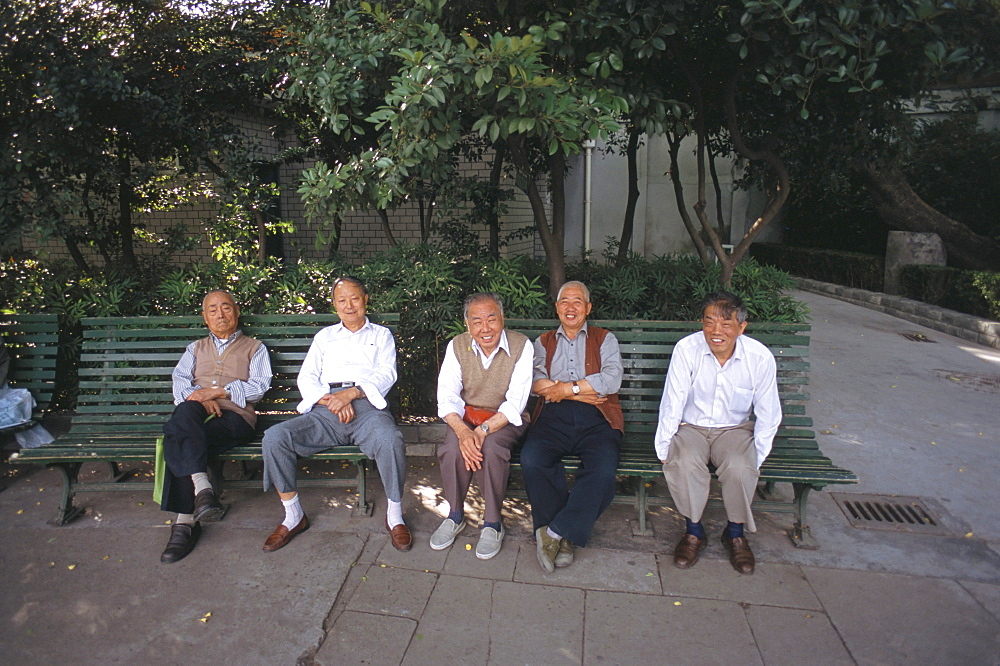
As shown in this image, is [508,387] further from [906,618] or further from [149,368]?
[149,368]

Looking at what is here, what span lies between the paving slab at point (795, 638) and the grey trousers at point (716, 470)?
0.45 metres

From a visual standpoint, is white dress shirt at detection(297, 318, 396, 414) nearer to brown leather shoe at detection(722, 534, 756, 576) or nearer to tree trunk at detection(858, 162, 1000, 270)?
brown leather shoe at detection(722, 534, 756, 576)

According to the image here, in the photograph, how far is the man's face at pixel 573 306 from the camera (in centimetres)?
407

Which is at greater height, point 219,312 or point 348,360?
point 219,312

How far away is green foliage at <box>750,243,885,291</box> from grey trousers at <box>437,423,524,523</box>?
890 cm

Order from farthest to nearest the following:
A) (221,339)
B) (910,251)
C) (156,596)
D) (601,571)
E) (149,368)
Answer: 1. (910,251)
2. (149,368)
3. (221,339)
4. (601,571)
5. (156,596)

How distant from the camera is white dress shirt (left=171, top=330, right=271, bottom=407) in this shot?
14.2 ft

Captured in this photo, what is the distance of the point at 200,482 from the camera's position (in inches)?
159

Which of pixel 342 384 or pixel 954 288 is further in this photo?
pixel 954 288

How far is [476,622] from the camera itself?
10.6 feet

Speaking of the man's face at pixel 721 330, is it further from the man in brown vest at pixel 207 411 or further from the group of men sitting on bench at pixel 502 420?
the man in brown vest at pixel 207 411

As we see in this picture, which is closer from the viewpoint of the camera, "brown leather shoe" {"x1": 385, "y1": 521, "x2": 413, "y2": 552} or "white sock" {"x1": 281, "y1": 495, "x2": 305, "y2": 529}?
"brown leather shoe" {"x1": 385, "y1": 521, "x2": 413, "y2": 552}

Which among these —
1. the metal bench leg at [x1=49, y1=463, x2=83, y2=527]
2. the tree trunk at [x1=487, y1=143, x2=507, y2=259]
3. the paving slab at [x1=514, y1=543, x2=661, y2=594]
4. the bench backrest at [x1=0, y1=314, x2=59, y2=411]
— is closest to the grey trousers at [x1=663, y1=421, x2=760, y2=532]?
the paving slab at [x1=514, y1=543, x2=661, y2=594]

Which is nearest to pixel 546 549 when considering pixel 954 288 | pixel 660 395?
pixel 660 395
